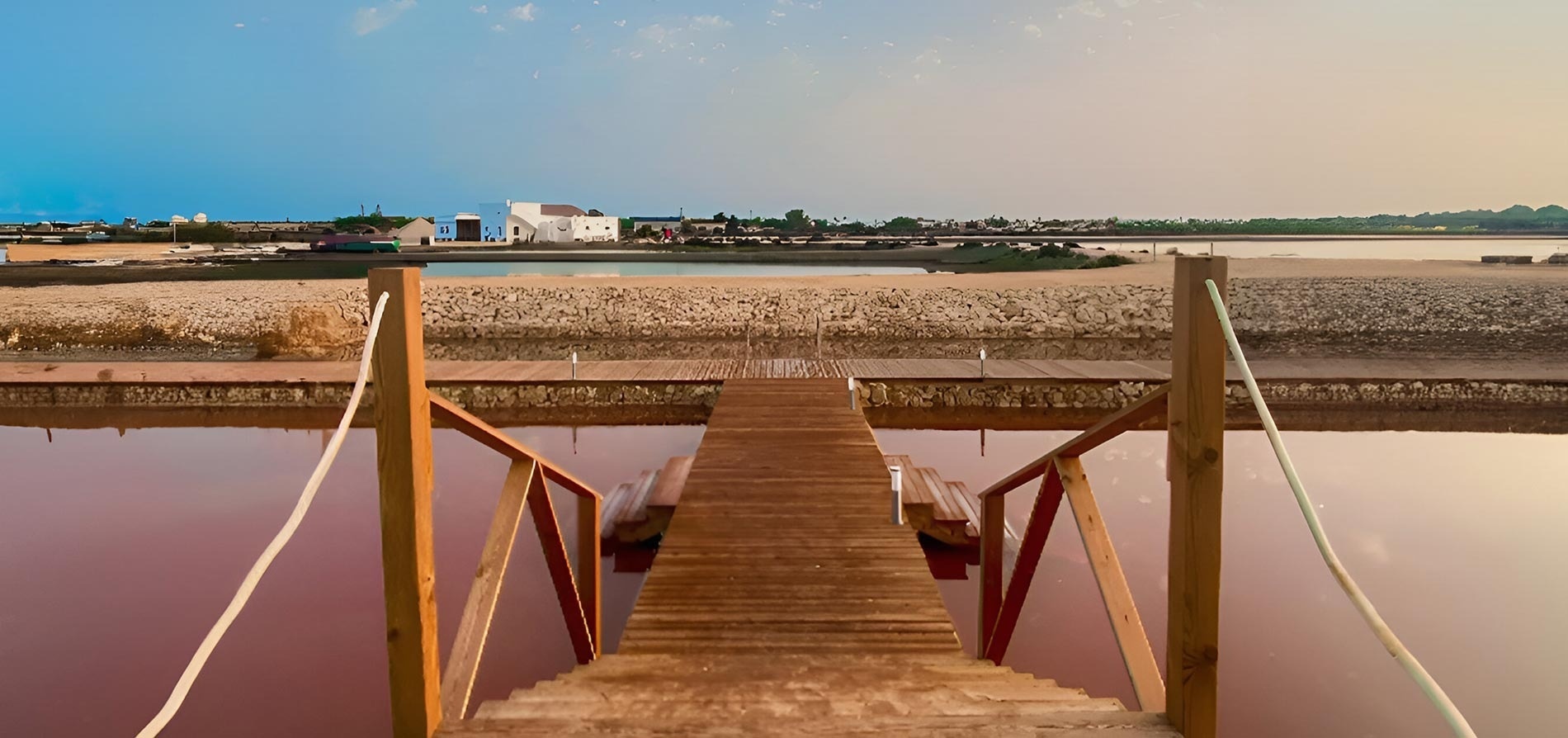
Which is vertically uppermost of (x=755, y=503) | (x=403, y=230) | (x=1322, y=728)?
(x=403, y=230)

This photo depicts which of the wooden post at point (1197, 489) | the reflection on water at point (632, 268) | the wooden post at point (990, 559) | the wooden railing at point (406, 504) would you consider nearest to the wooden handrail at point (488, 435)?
the wooden railing at point (406, 504)

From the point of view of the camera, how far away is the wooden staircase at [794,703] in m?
2.13

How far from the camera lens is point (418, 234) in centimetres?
8112

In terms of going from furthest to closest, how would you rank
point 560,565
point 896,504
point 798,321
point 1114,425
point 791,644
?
point 798,321, point 896,504, point 560,565, point 791,644, point 1114,425

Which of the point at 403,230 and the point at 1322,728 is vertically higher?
the point at 403,230

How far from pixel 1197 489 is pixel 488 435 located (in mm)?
2010

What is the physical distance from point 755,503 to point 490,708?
3.20 metres

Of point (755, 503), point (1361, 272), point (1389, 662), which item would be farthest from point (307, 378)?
point (1361, 272)

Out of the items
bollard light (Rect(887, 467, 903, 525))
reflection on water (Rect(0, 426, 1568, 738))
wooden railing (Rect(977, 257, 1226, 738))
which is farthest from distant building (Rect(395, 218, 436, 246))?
wooden railing (Rect(977, 257, 1226, 738))

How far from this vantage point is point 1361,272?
1334 inches

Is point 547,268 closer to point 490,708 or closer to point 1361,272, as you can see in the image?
point 1361,272

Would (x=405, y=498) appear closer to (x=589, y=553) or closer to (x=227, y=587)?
(x=589, y=553)

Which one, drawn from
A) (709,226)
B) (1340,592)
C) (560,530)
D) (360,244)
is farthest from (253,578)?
(709,226)

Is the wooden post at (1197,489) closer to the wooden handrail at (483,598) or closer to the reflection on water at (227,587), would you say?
the wooden handrail at (483,598)
